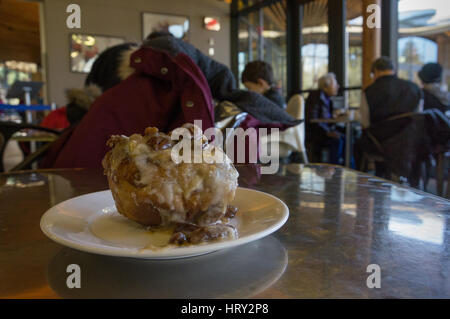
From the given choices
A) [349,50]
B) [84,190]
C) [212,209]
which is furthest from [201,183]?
[349,50]

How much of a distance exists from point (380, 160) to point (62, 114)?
287cm

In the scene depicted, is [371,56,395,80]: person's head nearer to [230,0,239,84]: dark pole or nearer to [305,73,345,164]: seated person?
[305,73,345,164]: seated person

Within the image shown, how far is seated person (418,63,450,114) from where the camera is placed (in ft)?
9.43

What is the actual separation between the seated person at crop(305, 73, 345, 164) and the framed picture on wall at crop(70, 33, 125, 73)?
3.96m

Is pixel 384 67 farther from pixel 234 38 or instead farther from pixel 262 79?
pixel 234 38

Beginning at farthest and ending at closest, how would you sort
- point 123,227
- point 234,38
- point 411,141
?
point 234,38 → point 411,141 → point 123,227

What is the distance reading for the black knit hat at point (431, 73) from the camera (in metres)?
2.98

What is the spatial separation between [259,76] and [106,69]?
47.1 inches

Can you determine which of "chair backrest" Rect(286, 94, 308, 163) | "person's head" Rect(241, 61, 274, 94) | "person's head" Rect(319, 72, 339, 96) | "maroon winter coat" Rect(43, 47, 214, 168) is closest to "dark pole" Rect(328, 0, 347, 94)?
"person's head" Rect(319, 72, 339, 96)

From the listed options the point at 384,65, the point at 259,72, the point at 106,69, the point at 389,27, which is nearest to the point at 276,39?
the point at 389,27

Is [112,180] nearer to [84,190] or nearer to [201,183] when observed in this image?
[201,183]

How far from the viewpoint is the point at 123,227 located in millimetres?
400

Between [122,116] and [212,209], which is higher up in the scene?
[122,116]
